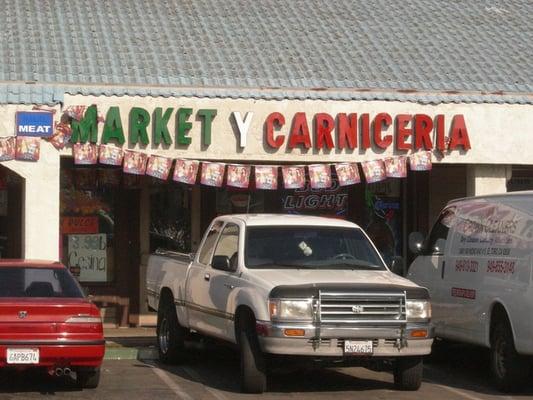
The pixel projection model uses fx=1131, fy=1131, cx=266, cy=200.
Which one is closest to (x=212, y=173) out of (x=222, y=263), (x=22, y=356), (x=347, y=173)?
(x=347, y=173)

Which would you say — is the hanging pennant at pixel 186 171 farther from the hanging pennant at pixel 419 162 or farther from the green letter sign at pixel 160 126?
the hanging pennant at pixel 419 162

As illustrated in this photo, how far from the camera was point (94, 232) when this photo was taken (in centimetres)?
1966

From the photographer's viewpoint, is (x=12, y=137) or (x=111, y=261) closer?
(x=12, y=137)

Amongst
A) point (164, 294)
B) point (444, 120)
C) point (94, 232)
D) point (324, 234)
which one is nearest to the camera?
point (324, 234)

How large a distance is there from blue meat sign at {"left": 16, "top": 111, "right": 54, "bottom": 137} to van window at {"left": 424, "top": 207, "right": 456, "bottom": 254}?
5641mm

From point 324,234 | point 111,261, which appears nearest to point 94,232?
point 111,261

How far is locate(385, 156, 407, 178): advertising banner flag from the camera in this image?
57.1 ft

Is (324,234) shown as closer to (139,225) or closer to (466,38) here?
(139,225)

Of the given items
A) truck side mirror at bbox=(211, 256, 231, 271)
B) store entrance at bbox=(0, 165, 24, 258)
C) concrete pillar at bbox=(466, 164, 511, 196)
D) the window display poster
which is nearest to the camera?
truck side mirror at bbox=(211, 256, 231, 271)

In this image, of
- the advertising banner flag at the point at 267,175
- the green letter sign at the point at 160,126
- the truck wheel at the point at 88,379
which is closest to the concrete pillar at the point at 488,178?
the advertising banner flag at the point at 267,175

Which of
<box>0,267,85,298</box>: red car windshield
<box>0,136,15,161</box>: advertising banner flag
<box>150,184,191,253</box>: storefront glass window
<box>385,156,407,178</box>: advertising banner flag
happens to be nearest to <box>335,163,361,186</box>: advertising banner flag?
<box>385,156,407,178</box>: advertising banner flag

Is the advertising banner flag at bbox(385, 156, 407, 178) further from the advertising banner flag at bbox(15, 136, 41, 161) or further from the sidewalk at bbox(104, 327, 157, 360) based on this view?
the advertising banner flag at bbox(15, 136, 41, 161)

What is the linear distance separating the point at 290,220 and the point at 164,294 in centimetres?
257

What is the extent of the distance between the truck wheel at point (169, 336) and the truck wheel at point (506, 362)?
412 cm
